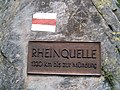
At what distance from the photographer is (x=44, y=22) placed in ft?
11.9

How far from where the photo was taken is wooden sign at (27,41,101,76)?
3.46m

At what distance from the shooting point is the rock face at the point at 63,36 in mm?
3438

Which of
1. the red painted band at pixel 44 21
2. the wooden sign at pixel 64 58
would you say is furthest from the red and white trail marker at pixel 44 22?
the wooden sign at pixel 64 58

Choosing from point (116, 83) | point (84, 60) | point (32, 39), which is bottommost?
point (116, 83)

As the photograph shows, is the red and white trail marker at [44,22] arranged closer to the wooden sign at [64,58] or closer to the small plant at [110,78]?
the wooden sign at [64,58]

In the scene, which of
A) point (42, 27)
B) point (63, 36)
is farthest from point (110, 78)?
point (42, 27)

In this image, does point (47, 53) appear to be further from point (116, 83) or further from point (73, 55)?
point (116, 83)

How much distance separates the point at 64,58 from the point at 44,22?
1.73ft

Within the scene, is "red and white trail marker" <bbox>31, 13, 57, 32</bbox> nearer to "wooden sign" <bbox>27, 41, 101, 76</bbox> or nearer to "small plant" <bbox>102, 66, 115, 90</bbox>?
"wooden sign" <bbox>27, 41, 101, 76</bbox>

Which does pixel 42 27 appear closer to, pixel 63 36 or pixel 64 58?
pixel 63 36

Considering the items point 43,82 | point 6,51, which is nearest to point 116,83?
point 43,82

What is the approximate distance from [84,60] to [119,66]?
0.42 metres

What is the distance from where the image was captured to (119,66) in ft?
11.3

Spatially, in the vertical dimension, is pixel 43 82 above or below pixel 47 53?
below
